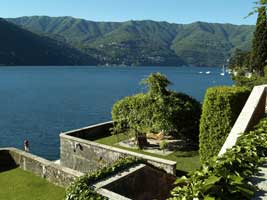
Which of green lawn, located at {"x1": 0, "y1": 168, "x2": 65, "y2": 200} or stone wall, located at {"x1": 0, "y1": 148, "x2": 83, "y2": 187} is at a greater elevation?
stone wall, located at {"x1": 0, "y1": 148, "x2": 83, "y2": 187}

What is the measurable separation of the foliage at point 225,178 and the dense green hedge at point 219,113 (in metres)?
5.26

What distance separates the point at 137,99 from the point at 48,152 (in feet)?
48.1

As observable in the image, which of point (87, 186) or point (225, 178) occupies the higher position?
point (225, 178)

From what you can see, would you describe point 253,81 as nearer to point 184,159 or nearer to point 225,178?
point 184,159

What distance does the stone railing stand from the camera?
20.5 feet

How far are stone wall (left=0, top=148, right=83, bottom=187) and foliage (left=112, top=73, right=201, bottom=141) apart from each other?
472 cm

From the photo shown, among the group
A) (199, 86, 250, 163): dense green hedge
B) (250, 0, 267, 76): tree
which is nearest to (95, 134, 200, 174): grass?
(199, 86, 250, 163): dense green hedge

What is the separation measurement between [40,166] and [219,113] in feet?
25.7

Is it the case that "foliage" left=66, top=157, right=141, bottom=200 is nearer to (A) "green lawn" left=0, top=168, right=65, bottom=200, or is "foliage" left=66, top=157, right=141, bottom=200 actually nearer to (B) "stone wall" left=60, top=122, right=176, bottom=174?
(B) "stone wall" left=60, top=122, right=176, bottom=174

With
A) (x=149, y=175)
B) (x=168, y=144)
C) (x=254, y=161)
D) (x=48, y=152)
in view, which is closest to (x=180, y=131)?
(x=168, y=144)

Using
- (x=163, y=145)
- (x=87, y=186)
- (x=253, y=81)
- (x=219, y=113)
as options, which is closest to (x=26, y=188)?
(x=87, y=186)

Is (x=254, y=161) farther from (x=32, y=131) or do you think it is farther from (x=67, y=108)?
(x=67, y=108)

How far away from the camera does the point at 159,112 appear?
582 inches

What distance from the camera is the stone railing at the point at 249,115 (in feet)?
20.5
